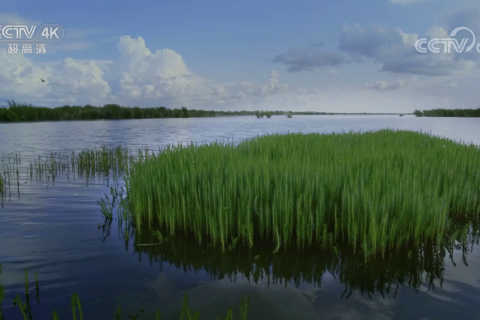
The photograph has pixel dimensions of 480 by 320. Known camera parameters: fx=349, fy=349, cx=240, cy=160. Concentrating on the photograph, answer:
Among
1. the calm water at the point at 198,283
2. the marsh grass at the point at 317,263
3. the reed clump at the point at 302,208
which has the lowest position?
the calm water at the point at 198,283

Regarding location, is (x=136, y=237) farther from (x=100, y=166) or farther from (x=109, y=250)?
(x=100, y=166)

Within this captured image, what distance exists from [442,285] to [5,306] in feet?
16.6

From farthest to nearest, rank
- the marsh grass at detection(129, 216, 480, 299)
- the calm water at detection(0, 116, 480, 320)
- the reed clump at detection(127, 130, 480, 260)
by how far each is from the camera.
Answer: the reed clump at detection(127, 130, 480, 260) → the marsh grass at detection(129, 216, 480, 299) → the calm water at detection(0, 116, 480, 320)

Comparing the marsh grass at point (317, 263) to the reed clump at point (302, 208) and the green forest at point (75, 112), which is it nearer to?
the reed clump at point (302, 208)

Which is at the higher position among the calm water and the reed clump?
the reed clump

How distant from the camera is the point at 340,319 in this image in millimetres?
3625

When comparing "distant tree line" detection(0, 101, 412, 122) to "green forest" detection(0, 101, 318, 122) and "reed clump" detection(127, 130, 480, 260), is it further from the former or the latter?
"reed clump" detection(127, 130, 480, 260)

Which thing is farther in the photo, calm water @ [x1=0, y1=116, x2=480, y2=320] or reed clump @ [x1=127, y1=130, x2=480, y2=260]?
reed clump @ [x1=127, y1=130, x2=480, y2=260]

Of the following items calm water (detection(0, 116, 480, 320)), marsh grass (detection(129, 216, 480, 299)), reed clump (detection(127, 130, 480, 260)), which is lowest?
calm water (detection(0, 116, 480, 320))

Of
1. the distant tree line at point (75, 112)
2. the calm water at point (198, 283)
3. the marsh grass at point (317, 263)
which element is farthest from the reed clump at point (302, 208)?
the distant tree line at point (75, 112)

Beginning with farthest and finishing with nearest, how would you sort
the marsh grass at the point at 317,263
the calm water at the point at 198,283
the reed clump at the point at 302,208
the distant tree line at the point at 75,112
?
1. the distant tree line at the point at 75,112
2. the reed clump at the point at 302,208
3. the marsh grass at the point at 317,263
4. the calm water at the point at 198,283

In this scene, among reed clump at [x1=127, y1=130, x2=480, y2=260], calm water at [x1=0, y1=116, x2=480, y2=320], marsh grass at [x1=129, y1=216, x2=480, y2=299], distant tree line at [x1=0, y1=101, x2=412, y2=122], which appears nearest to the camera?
calm water at [x1=0, y1=116, x2=480, y2=320]

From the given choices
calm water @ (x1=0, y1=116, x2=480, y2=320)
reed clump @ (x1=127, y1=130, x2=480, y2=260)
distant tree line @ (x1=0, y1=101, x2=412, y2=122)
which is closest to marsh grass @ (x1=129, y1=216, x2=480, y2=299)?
calm water @ (x1=0, y1=116, x2=480, y2=320)

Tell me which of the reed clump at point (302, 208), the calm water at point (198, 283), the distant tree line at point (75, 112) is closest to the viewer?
the calm water at point (198, 283)
